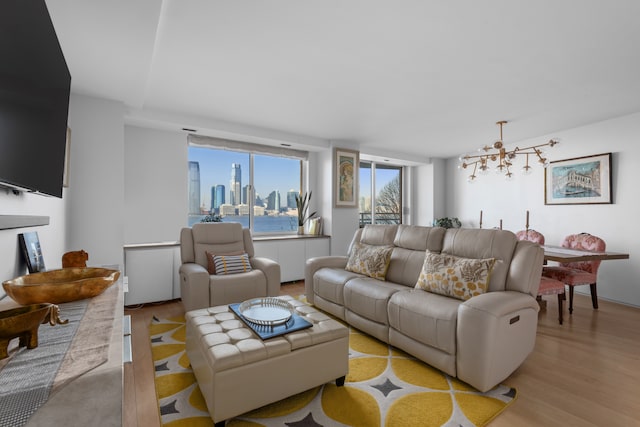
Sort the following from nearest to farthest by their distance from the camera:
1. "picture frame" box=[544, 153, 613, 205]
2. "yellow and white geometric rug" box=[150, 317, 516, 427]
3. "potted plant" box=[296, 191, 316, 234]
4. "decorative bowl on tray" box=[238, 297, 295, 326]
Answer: "yellow and white geometric rug" box=[150, 317, 516, 427] < "decorative bowl on tray" box=[238, 297, 295, 326] < "picture frame" box=[544, 153, 613, 205] < "potted plant" box=[296, 191, 316, 234]

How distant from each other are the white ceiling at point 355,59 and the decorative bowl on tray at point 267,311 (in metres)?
1.93

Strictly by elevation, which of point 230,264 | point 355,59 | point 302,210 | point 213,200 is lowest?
point 230,264

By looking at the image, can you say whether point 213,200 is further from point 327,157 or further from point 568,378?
point 568,378

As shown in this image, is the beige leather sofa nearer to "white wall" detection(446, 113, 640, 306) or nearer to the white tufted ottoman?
the white tufted ottoman

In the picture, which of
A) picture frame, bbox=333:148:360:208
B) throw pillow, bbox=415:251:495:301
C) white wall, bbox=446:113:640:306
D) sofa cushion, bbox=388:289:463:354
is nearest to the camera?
sofa cushion, bbox=388:289:463:354

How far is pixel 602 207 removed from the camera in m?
4.20

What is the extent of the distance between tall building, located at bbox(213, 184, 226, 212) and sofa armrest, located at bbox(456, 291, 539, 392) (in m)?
3.78

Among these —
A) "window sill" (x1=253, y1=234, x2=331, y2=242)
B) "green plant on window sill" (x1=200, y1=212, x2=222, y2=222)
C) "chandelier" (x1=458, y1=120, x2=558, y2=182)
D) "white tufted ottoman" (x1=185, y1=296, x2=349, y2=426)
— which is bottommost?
"white tufted ottoman" (x1=185, y1=296, x2=349, y2=426)

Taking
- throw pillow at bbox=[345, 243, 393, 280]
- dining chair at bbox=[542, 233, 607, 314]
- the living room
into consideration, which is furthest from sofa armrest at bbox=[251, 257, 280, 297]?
dining chair at bbox=[542, 233, 607, 314]

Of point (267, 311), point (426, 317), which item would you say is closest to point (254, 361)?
point (267, 311)

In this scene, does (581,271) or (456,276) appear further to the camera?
(581,271)

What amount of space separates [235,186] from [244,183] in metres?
0.16

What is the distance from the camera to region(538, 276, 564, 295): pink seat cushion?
3.20 m

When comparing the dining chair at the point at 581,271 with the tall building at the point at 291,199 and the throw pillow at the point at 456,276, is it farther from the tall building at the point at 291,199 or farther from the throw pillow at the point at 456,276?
the tall building at the point at 291,199
